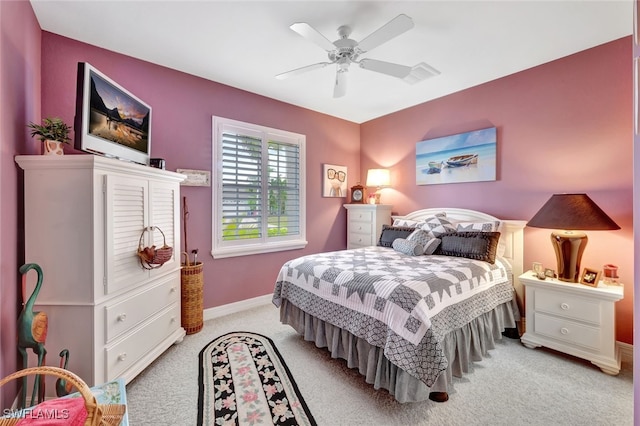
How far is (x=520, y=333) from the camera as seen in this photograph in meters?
2.60

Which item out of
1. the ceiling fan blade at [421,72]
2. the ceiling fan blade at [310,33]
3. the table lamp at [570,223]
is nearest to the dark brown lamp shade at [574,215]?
the table lamp at [570,223]

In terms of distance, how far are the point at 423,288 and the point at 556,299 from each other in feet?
4.60

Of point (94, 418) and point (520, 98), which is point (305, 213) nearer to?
point (520, 98)

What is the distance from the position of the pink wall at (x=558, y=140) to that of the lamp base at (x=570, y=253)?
1.04 ft

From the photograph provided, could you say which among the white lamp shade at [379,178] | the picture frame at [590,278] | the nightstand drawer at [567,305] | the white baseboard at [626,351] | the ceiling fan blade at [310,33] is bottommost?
the white baseboard at [626,351]

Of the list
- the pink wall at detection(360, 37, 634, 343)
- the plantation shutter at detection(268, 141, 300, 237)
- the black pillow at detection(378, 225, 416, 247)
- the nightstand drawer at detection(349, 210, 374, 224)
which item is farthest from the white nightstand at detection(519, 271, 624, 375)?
the plantation shutter at detection(268, 141, 300, 237)

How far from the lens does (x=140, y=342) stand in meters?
1.98

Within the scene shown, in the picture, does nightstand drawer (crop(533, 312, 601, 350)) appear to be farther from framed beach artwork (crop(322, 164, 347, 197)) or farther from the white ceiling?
framed beach artwork (crop(322, 164, 347, 197))

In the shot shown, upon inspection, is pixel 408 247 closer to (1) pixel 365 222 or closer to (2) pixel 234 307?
(1) pixel 365 222

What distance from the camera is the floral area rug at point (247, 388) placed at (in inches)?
63.8

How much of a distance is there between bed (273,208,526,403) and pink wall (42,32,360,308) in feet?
3.23

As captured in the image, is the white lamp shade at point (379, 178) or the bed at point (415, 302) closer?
the bed at point (415, 302)

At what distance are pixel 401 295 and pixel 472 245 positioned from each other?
132 centimetres

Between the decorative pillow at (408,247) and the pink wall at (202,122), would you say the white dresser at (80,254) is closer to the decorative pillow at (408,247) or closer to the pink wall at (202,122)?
the pink wall at (202,122)
